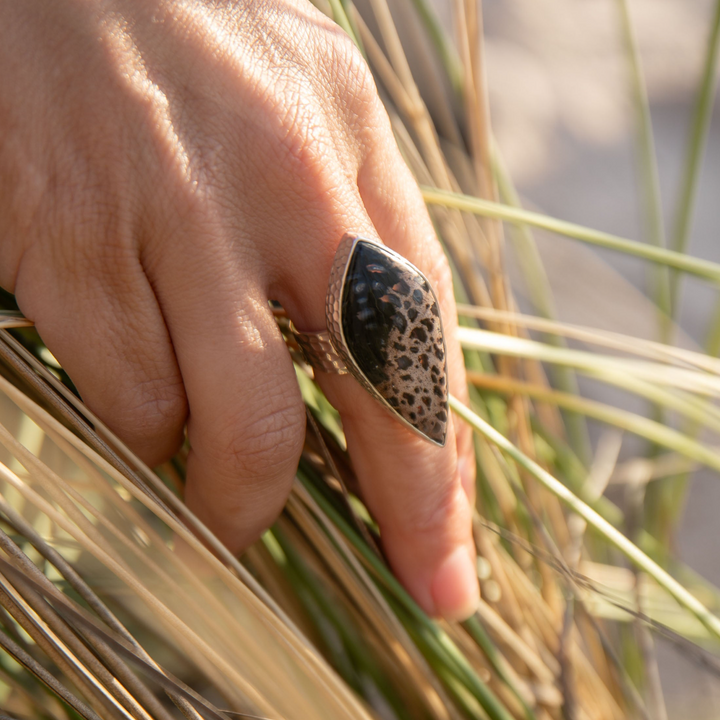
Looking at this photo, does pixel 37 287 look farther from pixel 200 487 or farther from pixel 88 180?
pixel 200 487

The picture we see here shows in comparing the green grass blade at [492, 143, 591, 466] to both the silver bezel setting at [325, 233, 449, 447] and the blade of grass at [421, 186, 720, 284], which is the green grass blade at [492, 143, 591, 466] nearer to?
the blade of grass at [421, 186, 720, 284]

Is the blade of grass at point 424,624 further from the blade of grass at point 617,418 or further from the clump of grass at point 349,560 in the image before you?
the blade of grass at point 617,418

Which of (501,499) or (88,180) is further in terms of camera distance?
(501,499)

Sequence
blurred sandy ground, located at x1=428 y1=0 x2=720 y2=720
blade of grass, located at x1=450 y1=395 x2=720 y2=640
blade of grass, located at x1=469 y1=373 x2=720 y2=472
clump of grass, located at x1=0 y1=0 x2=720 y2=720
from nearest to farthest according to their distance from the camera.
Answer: clump of grass, located at x1=0 y1=0 x2=720 y2=720
blade of grass, located at x1=450 y1=395 x2=720 y2=640
blade of grass, located at x1=469 y1=373 x2=720 y2=472
blurred sandy ground, located at x1=428 y1=0 x2=720 y2=720

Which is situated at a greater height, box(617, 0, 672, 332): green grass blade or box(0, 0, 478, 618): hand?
box(0, 0, 478, 618): hand

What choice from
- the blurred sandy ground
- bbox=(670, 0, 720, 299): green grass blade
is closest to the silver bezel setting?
bbox=(670, 0, 720, 299): green grass blade

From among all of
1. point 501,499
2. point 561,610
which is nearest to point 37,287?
point 501,499
